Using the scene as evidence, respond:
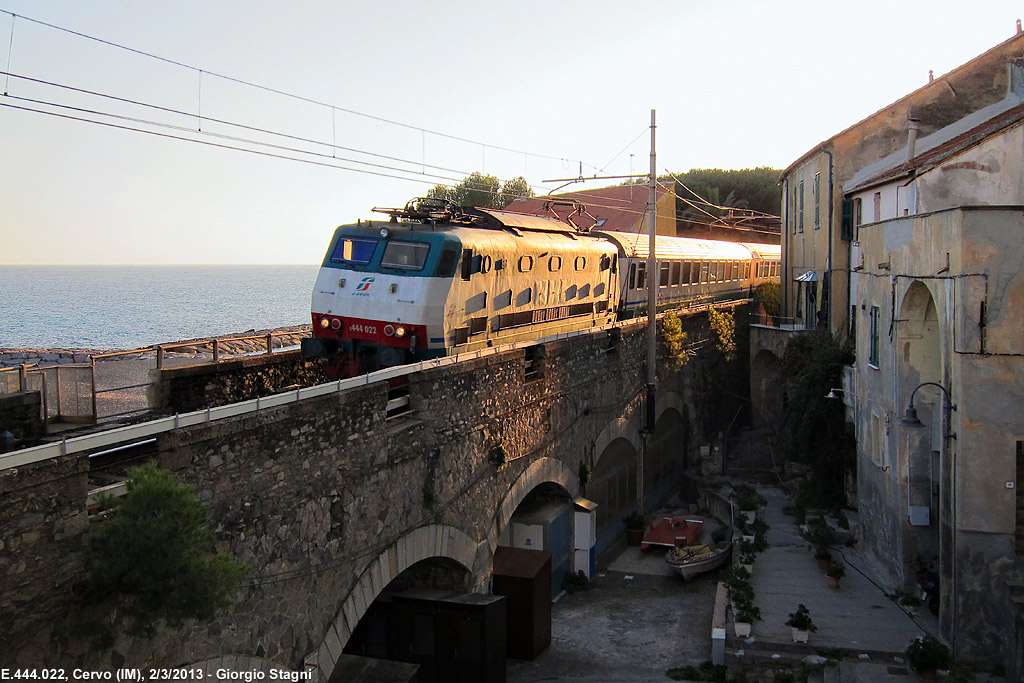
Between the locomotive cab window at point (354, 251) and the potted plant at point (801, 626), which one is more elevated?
the locomotive cab window at point (354, 251)

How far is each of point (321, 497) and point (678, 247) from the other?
20.4 metres

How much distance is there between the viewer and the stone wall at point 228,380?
11422mm

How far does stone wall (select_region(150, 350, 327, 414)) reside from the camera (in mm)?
11422

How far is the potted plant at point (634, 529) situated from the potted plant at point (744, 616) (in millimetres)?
6598

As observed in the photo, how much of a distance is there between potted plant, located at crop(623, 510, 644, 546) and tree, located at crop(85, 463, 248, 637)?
15.6m

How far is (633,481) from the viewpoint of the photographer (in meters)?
22.0

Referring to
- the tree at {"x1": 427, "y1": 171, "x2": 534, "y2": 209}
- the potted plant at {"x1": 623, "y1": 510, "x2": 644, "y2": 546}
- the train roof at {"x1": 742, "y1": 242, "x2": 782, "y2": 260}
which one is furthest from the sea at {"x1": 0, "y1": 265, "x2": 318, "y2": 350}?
the potted plant at {"x1": 623, "y1": 510, "x2": 644, "y2": 546}

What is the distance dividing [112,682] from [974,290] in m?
10.8

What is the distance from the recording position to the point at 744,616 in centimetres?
1384

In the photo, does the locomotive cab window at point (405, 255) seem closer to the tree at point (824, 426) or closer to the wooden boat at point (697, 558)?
the wooden boat at point (697, 558)

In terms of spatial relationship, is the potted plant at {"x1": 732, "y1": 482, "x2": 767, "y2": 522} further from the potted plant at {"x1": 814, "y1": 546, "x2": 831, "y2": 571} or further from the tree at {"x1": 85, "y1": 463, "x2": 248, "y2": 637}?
the tree at {"x1": 85, "y1": 463, "x2": 248, "y2": 637}

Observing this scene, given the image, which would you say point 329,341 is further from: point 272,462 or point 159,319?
point 159,319

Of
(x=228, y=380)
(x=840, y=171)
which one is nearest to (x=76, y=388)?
(x=228, y=380)

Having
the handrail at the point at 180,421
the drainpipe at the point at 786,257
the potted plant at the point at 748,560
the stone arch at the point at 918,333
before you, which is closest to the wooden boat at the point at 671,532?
the potted plant at the point at 748,560
